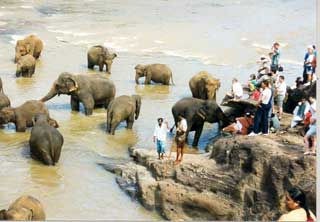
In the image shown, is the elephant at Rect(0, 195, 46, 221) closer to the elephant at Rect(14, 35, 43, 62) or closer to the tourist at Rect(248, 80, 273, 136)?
the tourist at Rect(248, 80, 273, 136)

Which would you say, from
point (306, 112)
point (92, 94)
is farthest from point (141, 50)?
point (306, 112)

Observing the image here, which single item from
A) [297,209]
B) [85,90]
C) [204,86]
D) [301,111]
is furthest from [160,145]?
[297,209]

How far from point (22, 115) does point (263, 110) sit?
19.4 feet

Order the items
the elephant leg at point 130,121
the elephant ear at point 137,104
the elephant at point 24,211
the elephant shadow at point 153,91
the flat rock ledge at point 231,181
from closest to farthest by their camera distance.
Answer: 1. the elephant at point 24,211
2. the flat rock ledge at point 231,181
3. the elephant leg at point 130,121
4. the elephant ear at point 137,104
5. the elephant shadow at point 153,91

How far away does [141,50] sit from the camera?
2914 cm

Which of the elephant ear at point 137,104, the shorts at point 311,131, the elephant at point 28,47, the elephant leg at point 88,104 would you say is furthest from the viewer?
the elephant at point 28,47

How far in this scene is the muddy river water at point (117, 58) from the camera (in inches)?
568

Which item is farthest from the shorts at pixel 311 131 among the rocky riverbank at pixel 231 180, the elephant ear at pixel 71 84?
the elephant ear at pixel 71 84

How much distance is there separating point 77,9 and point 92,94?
67.1ft

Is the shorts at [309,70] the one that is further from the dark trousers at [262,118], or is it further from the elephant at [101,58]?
the elephant at [101,58]

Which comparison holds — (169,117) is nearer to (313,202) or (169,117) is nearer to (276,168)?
(276,168)

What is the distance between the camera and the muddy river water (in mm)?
14438

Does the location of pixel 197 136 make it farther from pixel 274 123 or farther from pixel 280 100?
pixel 274 123

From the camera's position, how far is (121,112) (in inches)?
713
